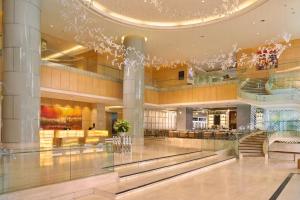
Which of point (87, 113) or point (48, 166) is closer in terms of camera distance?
→ point (48, 166)

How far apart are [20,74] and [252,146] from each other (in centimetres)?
1217

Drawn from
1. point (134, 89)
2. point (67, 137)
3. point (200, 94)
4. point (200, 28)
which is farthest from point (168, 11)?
point (67, 137)

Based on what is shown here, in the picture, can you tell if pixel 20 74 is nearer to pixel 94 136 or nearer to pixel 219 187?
pixel 94 136

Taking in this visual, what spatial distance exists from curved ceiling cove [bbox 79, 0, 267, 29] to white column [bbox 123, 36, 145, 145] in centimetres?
142

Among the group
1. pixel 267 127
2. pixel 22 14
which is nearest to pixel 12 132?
pixel 22 14

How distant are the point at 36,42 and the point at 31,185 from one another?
551cm

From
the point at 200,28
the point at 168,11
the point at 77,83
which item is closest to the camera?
the point at 168,11

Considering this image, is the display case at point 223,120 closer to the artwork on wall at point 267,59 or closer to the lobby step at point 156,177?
the artwork on wall at point 267,59

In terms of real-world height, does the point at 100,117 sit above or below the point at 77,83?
below

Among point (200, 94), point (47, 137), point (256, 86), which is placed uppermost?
point (256, 86)

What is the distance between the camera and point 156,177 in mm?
7430

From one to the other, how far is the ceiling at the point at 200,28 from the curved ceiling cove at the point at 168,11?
4 cm

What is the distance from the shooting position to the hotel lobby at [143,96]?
6086mm

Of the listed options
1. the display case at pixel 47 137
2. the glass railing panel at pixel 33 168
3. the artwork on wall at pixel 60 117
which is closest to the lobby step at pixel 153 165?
the glass railing panel at pixel 33 168
